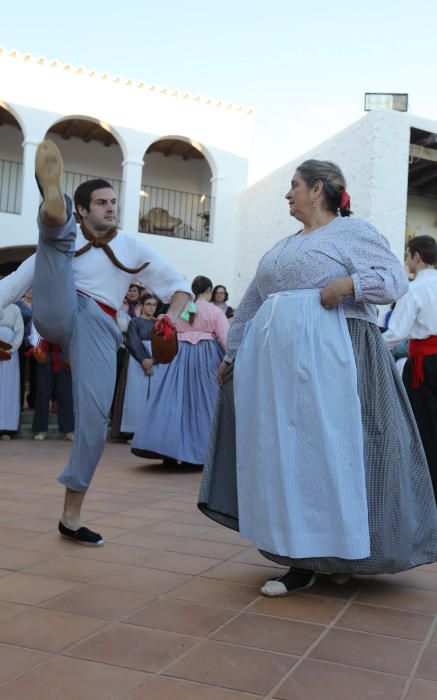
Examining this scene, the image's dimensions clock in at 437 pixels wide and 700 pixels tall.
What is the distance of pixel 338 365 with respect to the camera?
2748 millimetres

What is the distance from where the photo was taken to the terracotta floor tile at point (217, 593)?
264cm

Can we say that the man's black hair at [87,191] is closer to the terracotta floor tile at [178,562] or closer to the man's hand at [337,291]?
the man's hand at [337,291]

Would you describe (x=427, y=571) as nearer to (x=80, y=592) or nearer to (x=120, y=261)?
(x=80, y=592)

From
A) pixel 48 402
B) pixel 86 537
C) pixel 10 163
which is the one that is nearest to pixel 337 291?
pixel 86 537

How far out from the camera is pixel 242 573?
3.07m

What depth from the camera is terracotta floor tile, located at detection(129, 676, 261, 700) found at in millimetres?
1830

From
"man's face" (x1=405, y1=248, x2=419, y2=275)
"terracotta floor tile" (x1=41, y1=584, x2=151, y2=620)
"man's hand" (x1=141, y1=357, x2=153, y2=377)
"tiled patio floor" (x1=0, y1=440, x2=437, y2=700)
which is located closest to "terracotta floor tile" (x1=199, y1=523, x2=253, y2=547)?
"tiled patio floor" (x1=0, y1=440, x2=437, y2=700)

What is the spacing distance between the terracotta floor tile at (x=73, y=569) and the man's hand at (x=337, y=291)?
133 cm

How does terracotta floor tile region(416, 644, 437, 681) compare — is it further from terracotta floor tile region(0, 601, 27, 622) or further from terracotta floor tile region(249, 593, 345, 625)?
terracotta floor tile region(0, 601, 27, 622)

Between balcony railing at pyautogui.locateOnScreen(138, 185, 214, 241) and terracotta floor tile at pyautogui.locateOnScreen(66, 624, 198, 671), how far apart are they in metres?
→ 15.0

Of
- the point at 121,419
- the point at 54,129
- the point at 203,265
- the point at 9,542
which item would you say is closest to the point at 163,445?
the point at 121,419

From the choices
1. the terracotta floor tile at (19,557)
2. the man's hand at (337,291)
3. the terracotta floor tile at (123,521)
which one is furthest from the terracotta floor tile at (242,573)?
the man's hand at (337,291)

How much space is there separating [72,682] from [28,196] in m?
14.2

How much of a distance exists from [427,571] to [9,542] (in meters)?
1.82
